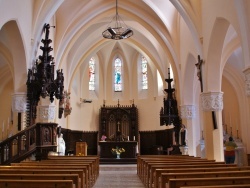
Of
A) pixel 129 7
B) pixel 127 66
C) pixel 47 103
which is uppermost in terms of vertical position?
pixel 129 7

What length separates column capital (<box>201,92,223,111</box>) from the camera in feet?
39.5

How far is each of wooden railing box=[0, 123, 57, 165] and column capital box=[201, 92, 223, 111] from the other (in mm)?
5873

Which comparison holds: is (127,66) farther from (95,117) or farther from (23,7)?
(23,7)

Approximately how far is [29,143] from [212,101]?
273 inches

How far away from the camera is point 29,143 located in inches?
388

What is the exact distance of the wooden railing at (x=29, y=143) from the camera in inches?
371

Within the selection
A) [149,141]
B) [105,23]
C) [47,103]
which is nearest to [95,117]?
[149,141]

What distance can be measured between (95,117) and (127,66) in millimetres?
5058

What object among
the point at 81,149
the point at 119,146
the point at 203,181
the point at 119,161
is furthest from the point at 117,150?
the point at 203,181

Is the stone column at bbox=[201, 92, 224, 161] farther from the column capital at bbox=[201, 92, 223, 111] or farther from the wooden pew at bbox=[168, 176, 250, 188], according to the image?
the wooden pew at bbox=[168, 176, 250, 188]

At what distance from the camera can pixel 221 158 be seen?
11.9m

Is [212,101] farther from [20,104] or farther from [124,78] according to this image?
[124,78]

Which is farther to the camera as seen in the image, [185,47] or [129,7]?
[129,7]

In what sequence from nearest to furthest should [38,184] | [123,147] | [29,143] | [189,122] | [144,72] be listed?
[38,184]
[29,143]
[189,122]
[123,147]
[144,72]
